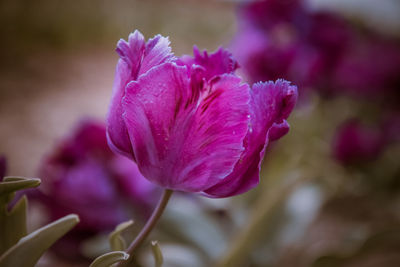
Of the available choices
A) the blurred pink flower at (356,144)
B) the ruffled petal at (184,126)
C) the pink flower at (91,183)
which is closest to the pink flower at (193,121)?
the ruffled petal at (184,126)

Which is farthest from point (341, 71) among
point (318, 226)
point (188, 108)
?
point (188, 108)

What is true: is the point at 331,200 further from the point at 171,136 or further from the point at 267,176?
the point at 171,136

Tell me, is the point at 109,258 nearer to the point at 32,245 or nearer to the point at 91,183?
the point at 32,245

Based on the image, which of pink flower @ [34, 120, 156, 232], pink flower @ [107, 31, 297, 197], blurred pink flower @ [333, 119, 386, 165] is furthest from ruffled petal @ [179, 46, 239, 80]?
blurred pink flower @ [333, 119, 386, 165]

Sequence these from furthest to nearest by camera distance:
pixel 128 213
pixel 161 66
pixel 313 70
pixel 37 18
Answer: pixel 37 18 < pixel 313 70 < pixel 128 213 < pixel 161 66

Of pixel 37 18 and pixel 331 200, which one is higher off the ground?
pixel 37 18

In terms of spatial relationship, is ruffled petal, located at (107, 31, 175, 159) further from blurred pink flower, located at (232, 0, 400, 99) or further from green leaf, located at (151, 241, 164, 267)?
blurred pink flower, located at (232, 0, 400, 99)

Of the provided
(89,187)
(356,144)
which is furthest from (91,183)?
(356,144)

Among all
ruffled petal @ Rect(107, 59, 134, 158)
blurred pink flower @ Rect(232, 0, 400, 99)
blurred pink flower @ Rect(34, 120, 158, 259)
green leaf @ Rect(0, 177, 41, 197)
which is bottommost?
blurred pink flower @ Rect(34, 120, 158, 259)
